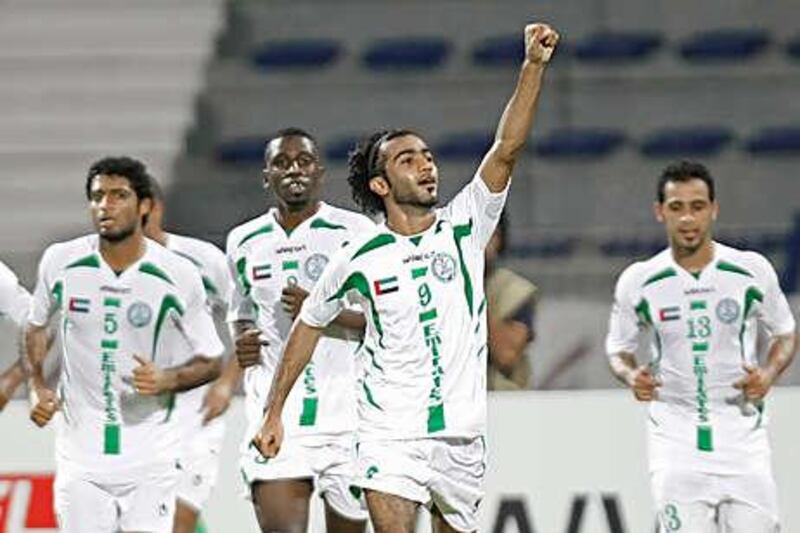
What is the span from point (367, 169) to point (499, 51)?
801 cm

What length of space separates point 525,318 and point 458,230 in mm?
2450

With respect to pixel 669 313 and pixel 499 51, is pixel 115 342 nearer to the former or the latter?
pixel 669 313

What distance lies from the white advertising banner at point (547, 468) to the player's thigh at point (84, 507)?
1735 millimetres

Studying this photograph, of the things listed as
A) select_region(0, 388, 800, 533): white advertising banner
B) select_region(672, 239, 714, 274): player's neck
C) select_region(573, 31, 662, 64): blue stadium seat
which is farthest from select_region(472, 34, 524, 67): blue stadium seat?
select_region(672, 239, 714, 274): player's neck

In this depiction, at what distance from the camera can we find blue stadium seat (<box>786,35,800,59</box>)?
14.9 metres

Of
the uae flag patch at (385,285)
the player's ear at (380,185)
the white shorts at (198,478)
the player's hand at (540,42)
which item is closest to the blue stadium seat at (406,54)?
the white shorts at (198,478)

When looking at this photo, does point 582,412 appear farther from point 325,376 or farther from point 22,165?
point 22,165

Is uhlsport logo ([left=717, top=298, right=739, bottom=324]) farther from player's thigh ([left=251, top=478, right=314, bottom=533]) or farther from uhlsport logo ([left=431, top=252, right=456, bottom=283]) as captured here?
uhlsport logo ([left=431, top=252, right=456, bottom=283])

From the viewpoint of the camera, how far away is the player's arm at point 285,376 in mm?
6727

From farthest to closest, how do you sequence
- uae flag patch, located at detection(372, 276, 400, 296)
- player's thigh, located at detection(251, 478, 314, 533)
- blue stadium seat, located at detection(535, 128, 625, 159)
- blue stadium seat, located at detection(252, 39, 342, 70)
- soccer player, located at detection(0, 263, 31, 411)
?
1. blue stadium seat, located at detection(252, 39, 342, 70)
2. blue stadium seat, located at detection(535, 128, 625, 159)
3. soccer player, located at detection(0, 263, 31, 411)
4. player's thigh, located at detection(251, 478, 314, 533)
5. uae flag patch, located at detection(372, 276, 400, 296)

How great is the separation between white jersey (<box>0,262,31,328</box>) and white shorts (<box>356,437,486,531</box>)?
1.93 meters

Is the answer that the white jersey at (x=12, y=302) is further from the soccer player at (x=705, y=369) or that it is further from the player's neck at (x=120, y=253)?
the soccer player at (x=705, y=369)

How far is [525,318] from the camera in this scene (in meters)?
9.29

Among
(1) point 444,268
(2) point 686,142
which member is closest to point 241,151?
(2) point 686,142
